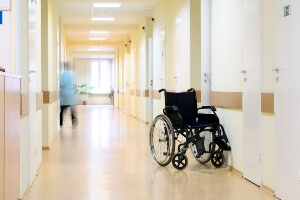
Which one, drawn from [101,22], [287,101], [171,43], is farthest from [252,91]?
[101,22]

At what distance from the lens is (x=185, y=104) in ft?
18.6

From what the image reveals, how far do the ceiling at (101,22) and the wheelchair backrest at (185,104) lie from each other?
15.6 feet

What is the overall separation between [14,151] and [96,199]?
0.96m

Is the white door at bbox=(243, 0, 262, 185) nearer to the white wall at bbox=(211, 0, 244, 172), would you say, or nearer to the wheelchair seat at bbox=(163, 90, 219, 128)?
the white wall at bbox=(211, 0, 244, 172)

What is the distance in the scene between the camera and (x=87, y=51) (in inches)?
1003

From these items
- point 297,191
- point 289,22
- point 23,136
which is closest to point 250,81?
point 289,22

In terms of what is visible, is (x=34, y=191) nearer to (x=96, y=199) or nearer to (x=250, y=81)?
(x=96, y=199)

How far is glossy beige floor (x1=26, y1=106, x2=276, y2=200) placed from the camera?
421 cm

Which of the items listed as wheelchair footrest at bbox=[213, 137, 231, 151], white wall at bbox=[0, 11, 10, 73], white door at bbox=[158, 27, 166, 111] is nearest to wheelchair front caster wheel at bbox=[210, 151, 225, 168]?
wheelchair footrest at bbox=[213, 137, 231, 151]

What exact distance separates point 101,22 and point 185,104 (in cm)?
952

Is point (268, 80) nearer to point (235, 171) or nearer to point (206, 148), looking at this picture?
point (235, 171)

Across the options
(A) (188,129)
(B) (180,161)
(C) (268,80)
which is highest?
(C) (268,80)

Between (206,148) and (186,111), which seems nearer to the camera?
(186,111)

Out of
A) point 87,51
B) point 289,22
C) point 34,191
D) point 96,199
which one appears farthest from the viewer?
point 87,51
